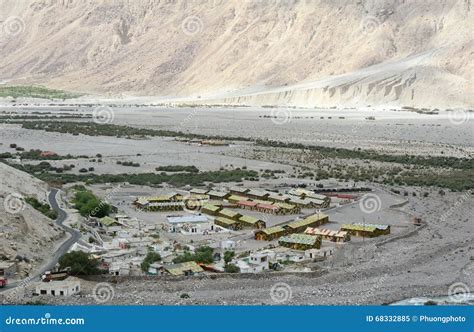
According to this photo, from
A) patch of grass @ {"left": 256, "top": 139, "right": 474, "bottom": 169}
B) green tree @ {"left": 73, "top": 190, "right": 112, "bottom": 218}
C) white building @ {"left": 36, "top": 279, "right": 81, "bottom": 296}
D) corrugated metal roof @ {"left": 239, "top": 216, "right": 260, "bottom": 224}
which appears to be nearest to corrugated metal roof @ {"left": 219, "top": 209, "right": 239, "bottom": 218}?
corrugated metal roof @ {"left": 239, "top": 216, "right": 260, "bottom": 224}

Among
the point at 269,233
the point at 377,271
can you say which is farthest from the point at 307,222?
the point at 377,271

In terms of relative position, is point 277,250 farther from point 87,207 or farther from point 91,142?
point 91,142

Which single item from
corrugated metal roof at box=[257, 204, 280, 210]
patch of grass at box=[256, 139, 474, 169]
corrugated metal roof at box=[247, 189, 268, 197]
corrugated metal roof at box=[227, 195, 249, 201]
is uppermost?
patch of grass at box=[256, 139, 474, 169]

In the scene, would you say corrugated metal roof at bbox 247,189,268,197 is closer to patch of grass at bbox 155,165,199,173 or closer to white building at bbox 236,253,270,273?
patch of grass at bbox 155,165,199,173

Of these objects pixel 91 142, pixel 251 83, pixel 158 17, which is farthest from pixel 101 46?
pixel 91 142

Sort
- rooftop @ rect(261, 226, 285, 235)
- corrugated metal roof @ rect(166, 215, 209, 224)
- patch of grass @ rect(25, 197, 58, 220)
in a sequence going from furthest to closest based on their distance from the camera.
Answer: corrugated metal roof @ rect(166, 215, 209, 224)
patch of grass @ rect(25, 197, 58, 220)
rooftop @ rect(261, 226, 285, 235)

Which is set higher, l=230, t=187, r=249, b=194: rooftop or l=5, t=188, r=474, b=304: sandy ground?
l=230, t=187, r=249, b=194: rooftop

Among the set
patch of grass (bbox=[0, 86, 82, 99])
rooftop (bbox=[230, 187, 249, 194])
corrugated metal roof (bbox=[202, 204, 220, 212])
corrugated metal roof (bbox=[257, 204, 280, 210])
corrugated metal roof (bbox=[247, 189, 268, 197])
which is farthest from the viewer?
patch of grass (bbox=[0, 86, 82, 99])

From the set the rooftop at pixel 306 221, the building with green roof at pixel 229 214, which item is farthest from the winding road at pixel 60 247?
the rooftop at pixel 306 221

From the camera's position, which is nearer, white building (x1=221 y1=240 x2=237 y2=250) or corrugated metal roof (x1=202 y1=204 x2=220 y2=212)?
white building (x1=221 y1=240 x2=237 y2=250)
